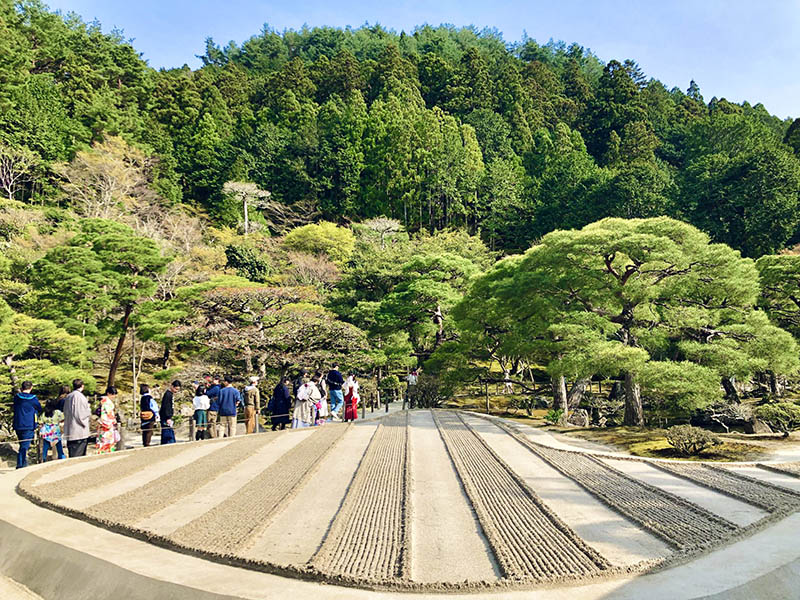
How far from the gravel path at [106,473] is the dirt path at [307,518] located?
2211 mm

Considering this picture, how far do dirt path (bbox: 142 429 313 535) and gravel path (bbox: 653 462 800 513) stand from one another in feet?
16.1

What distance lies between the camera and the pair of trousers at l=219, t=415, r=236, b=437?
9.28 metres

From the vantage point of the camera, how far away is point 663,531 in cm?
399

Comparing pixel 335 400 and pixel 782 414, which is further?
→ pixel 335 400

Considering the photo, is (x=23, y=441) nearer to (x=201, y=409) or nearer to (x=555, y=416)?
(x=201, y=409)

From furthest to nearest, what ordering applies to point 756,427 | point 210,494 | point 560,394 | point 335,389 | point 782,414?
point 560,394, point 335,389, point 756,427, point 782,414, point 210,494

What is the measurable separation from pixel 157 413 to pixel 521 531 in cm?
719

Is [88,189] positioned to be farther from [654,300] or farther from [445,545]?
[445,545]

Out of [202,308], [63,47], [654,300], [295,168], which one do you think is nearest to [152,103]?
[63,47]

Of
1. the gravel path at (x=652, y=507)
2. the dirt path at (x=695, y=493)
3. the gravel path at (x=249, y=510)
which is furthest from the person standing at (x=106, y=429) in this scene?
the dirt path at (x=695, y=493)

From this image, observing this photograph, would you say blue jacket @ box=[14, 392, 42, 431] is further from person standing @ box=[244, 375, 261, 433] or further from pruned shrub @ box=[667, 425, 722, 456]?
pruned shrub @ box=[667, 425, 722, 456]

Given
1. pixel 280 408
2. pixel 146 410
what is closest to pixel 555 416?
pixel 280 408

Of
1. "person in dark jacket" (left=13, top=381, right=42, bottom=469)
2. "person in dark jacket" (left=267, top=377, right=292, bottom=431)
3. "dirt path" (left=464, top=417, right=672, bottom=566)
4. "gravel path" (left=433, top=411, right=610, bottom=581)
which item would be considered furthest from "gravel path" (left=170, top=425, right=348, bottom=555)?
"person in dark jacket" (left=13, top=381, right=42, bottom=469)

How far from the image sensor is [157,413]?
914cm
